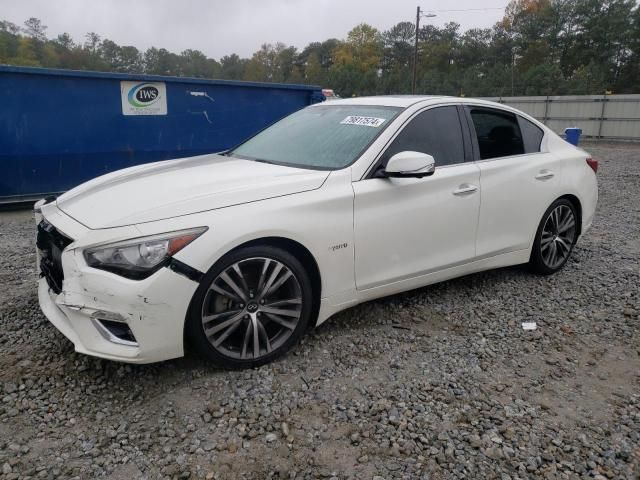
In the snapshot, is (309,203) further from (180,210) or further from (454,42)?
(454,42)

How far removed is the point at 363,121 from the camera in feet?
12.0

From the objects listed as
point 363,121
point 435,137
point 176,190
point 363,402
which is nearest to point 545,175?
point 435,137

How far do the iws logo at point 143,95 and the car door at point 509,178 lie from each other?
561 centimetres

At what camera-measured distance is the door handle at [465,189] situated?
3697 mm

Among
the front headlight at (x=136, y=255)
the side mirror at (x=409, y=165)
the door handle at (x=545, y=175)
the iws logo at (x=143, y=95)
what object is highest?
the iws logo at (x=143, y=95)

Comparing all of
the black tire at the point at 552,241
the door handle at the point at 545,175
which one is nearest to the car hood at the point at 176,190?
the door handle at the point at 545,175

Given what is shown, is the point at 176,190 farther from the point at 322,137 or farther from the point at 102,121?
the point at 102,121

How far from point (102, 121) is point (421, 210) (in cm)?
590

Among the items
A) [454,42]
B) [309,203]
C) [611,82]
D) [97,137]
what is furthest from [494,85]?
[309,203]

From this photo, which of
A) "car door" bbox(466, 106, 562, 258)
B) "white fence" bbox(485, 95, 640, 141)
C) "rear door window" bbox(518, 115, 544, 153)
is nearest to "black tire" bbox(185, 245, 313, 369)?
"car door" bbox(466, 106, 562, 258)

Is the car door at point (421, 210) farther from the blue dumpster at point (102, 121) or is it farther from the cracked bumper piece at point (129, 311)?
the blue dumpster at point (102, 121)

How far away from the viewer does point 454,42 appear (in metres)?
69.7

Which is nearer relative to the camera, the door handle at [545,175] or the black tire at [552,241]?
the door handle at [545,175]

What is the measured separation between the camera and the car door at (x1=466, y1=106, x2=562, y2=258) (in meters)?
3.94
